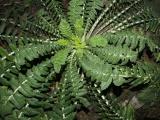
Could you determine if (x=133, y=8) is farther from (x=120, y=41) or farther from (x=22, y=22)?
(x=22, y=22)

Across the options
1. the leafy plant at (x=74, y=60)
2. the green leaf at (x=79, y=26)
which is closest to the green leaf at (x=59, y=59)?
the leafy plant at (x=74, y=60)

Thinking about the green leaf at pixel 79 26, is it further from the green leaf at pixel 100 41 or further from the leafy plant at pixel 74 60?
the green leaf at pixel 100 41

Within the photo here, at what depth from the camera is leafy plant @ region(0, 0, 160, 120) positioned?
396 cm

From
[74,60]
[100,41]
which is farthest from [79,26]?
[74,60]

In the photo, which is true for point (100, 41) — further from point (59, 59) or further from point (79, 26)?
point (59, 59)

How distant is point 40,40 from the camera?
15.5 ft

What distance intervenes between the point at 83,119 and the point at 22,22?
5.88 ft

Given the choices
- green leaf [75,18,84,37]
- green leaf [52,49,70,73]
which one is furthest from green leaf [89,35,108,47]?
green leaf [52,49,70,73]

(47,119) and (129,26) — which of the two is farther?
(129,26)

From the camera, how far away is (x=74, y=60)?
469cm

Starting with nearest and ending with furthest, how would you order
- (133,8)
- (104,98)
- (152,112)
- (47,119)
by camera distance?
(47,119) < (104,98) < (152,112) < (133,8)

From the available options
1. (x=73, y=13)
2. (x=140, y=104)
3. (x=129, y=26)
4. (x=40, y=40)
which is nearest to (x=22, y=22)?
(x=40, y=40)

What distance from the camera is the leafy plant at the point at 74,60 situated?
3.96 metres

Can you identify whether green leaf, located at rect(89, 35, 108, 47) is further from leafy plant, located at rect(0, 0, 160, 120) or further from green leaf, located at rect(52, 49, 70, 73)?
green leaf, located at rect(52, 49, 70, 73)
